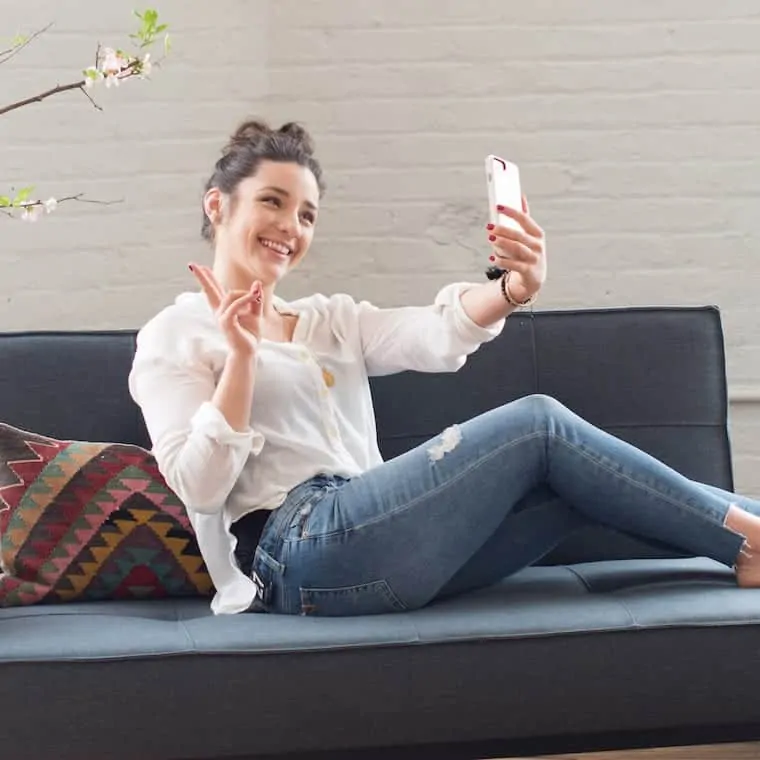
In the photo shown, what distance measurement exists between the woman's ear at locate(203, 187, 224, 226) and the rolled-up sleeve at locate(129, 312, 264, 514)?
0.26 metres

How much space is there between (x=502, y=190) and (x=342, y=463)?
0.52m

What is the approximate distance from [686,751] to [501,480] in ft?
2.45

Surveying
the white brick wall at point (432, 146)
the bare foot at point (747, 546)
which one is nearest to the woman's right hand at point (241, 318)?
the bare foot at point (747, 546)

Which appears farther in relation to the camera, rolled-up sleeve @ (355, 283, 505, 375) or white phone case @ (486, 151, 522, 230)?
rolled-up sleeve @ (355, 283, 505, 375)

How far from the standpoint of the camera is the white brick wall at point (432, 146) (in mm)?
3014

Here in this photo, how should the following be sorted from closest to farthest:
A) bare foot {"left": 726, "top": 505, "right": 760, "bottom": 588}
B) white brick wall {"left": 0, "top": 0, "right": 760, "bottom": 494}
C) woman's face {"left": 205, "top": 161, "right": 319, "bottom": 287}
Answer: bare foot {"left": 726, "top": 505, "right": 760, "bottom": 588}, woman's face {"left": 205, "top": 161, "right": 319, "bottom": 287}, white brick wall {"left": 0, "top": 0, "right": 760, "bottom": 494}

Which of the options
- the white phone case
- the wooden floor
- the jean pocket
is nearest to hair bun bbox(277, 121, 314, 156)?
the white phone case

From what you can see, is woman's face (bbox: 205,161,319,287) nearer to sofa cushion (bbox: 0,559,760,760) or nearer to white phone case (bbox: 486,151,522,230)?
white phone case (bbox: 486,151,522,230)

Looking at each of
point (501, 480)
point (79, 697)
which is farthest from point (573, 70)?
point (79, 697)

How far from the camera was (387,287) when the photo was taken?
122 inches

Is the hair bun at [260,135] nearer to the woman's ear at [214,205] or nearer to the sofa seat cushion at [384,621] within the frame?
Answer: the woman's ear at [214,205]

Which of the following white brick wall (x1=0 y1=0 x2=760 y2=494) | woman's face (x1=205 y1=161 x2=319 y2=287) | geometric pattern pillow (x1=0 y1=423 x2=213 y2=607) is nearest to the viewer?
geometric pattern pillow (x1=0 y1=423 x2=213 y2=607)

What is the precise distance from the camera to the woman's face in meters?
2.31

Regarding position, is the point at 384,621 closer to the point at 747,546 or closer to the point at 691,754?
the point at 747,546
